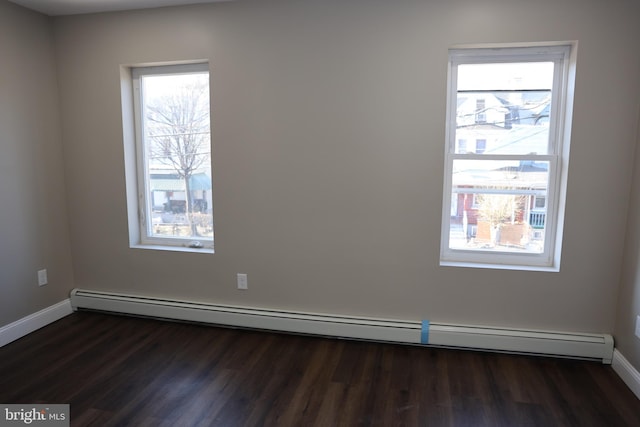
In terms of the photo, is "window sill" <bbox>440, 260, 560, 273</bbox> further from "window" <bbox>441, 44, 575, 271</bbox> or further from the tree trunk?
the tree trunk

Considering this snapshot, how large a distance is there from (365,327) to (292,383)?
28.7 inches

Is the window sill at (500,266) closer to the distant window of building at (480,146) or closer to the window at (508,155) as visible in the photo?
the window at (508,155)

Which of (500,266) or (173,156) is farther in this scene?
(173,156)

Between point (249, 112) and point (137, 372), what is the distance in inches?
76.5

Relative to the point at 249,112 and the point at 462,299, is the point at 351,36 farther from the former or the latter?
the point at 462,299

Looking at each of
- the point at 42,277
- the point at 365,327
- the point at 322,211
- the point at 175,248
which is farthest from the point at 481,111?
the point at 42,277

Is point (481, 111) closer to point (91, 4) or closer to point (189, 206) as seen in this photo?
point (189, 206)

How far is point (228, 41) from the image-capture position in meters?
2.81

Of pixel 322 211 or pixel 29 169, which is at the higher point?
pixel 29 169

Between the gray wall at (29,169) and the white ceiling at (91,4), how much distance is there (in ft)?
0.40

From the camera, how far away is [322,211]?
2.82 meters

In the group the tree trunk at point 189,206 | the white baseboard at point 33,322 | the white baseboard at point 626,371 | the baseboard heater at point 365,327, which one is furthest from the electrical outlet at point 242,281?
the white baseboard at point 626,371

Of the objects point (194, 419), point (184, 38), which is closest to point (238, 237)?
A: point (194, 419)

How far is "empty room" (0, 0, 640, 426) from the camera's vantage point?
2289 mm
